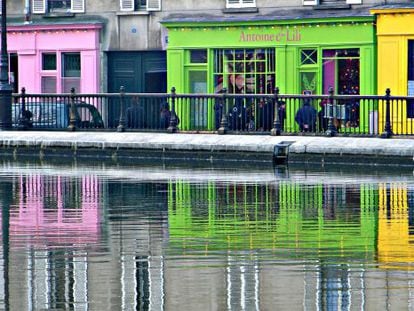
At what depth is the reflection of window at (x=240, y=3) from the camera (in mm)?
50875

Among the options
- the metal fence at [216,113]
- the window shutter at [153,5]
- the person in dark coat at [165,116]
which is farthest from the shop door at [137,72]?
the person in dark coat at [165,116]

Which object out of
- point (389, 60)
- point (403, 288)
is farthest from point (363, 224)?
point (389, 60)

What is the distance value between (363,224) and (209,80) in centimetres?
2986

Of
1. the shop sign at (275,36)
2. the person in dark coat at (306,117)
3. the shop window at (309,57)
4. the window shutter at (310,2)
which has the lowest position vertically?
the person in dark coat at (306,117)

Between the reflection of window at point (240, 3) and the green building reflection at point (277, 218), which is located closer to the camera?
the green building reflection at point (277, 218)

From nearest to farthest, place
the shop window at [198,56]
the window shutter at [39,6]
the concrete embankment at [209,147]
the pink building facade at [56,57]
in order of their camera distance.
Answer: the concrete embankment at [209,147] → the shop window at [198,56] → the pink building facade at [56,57] → the window shutter at [39,6]

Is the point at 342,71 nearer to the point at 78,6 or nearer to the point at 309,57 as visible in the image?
the point at 309,57

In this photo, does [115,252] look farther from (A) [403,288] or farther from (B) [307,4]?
(B) [307,4]

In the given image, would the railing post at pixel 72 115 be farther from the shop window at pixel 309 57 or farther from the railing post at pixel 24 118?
the shop window at pixel 309 57

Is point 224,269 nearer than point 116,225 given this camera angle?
Yes

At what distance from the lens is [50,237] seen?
65.0ft

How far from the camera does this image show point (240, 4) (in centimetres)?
5122

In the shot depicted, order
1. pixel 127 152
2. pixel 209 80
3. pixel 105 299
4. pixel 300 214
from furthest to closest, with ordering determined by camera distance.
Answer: pixel 209 80, pixel 127 152, pixel 300 214, pixel 105 299

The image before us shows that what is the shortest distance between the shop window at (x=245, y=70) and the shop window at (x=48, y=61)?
21.5 ft
